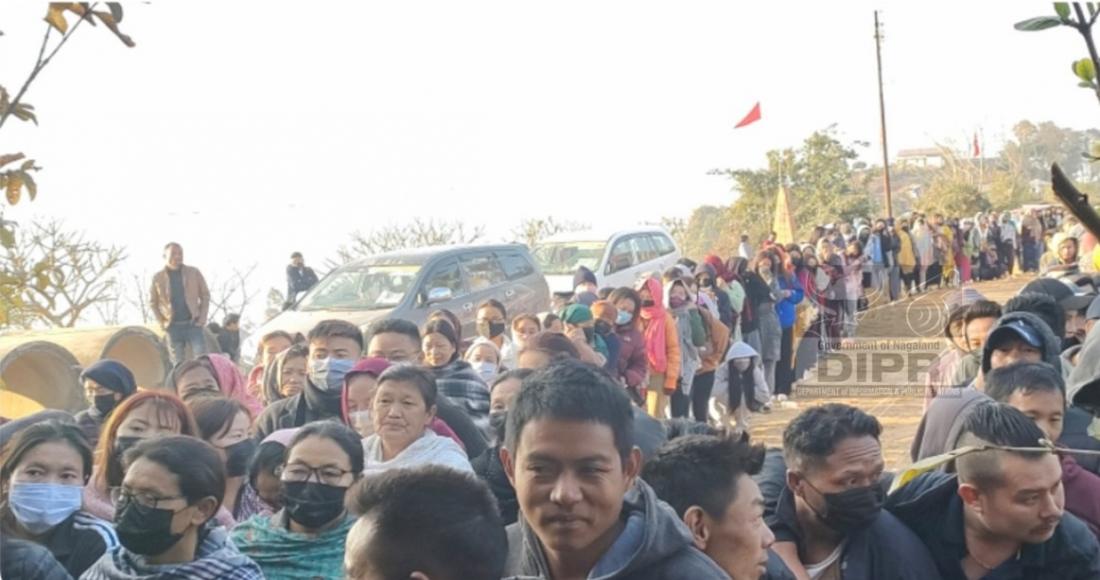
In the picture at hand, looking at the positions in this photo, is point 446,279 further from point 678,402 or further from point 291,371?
point 291,371

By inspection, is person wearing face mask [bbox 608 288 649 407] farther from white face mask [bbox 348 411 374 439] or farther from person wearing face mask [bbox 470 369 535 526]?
person wearing face mask [bbox 470 369 535 526]

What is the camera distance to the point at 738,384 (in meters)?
10.9

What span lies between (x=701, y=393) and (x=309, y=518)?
786 cm

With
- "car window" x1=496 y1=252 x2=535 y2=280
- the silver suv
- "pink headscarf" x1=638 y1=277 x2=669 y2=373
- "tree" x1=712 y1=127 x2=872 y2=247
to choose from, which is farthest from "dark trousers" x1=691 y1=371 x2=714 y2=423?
"tree" x1=712 y1=127 x2=872 y2=247

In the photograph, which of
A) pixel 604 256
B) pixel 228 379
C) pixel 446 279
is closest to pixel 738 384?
pixel 446 279

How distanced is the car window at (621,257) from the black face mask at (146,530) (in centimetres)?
1386

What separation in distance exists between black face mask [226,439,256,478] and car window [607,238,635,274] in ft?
40.4

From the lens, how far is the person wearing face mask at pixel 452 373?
5949mm

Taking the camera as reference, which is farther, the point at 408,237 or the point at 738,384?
the point at 408,237

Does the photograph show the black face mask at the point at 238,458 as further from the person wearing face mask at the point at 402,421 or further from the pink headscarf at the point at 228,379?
the pink headscarf at the point at 228,379

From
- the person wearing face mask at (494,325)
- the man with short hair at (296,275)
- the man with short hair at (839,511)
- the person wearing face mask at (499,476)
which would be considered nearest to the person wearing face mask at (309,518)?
the person wearing face mask at (499,476)

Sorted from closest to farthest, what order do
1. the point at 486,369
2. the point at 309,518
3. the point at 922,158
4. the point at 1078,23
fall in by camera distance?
the point at 1078,23 → the point at 309,518 → the point at 486,369 → the point at 922,158

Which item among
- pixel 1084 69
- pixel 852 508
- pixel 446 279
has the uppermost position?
pixel 1084 69

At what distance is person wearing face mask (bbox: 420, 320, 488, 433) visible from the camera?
19.5 feet
